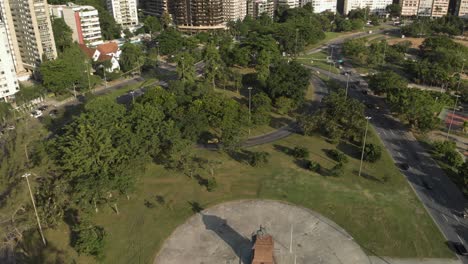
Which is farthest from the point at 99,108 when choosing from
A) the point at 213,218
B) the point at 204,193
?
the point at 213,218

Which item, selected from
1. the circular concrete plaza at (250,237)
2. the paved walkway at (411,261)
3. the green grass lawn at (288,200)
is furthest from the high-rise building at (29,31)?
the paved walkway at (411,261)

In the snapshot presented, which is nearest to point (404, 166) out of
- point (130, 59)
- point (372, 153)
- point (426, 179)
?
point (426, 179)

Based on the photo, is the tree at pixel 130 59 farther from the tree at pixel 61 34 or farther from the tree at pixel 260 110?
the tree at pixel 260 110

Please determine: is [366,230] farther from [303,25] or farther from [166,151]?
[303,25]

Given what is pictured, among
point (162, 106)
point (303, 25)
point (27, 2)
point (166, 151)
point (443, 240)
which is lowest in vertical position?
point (443, 240)

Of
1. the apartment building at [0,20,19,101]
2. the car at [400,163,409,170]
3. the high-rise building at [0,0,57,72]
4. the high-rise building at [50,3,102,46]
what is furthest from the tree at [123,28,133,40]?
the car at [400,163,409,170]
